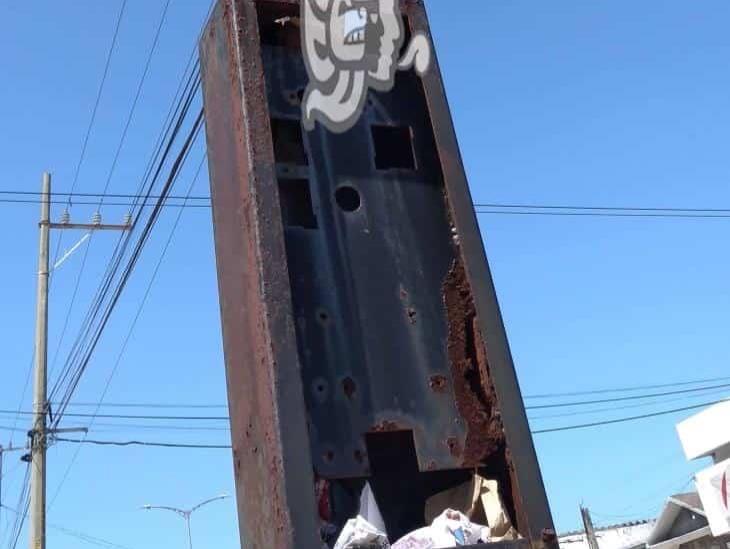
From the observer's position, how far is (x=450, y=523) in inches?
89.9

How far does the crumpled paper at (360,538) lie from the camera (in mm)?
2201

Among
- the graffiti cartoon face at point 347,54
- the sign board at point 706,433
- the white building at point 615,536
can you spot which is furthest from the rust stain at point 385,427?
the white building at point 615,536

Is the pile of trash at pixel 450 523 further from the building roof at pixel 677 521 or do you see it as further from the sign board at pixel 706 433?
the building roof at pixel 677 521

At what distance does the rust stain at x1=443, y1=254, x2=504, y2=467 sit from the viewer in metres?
2.49

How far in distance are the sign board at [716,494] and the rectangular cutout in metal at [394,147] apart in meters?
10.1

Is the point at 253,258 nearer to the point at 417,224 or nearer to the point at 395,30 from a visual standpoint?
the point at 417,224

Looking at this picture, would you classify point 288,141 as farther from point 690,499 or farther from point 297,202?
point 690,499

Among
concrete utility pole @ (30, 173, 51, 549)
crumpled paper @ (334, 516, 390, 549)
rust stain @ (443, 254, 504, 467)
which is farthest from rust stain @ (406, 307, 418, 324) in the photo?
concrete utility pole @ (30, 173, 51, 549)

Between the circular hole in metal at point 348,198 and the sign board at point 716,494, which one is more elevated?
the sign board at point 716,494

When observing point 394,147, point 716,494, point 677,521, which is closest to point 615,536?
point 677,521

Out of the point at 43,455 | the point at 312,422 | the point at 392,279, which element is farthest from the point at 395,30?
the point at 43,455

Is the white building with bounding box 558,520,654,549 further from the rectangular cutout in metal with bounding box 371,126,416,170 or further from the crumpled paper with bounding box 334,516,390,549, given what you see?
the crumpled paper with bounding box 334,516,390,549

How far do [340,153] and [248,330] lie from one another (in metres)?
0.73

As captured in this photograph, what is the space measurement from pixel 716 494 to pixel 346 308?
433 inches
